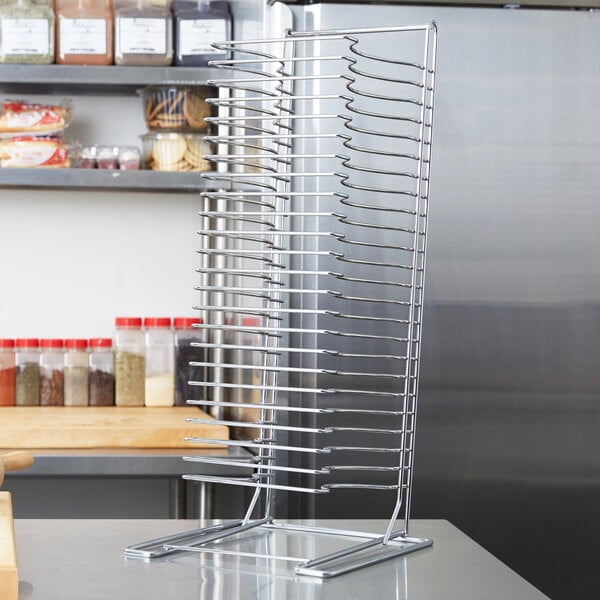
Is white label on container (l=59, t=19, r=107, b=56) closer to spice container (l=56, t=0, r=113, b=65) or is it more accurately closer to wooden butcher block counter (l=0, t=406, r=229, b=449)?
spice container (l=56, t=0, r=113, b=65)

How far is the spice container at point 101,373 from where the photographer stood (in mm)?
2066

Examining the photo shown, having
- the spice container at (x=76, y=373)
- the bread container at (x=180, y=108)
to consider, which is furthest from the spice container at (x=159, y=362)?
the bread container at (x=180, y=108)

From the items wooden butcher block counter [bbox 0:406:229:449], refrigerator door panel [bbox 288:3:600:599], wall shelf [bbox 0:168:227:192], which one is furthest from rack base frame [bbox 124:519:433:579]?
A: wall shelf [bbox 0:168:227:192]

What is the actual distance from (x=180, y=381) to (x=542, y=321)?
2.61 feet

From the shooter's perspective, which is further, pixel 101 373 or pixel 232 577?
pixel 101 373

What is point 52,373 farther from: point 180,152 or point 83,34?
point 83,34

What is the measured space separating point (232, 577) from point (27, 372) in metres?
1.33

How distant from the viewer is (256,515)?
63.6 inches

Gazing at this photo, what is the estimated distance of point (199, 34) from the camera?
198 cm

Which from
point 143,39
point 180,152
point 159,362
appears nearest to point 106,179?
point 180,152

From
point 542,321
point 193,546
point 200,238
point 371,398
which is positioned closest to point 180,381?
point 200,238

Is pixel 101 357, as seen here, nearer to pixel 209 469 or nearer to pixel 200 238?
pixel 200 238

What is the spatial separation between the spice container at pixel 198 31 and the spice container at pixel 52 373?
0.59 m

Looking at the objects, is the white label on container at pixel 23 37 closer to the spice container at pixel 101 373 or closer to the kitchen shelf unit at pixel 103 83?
the kitchen shelf unit at pixel 103 83
